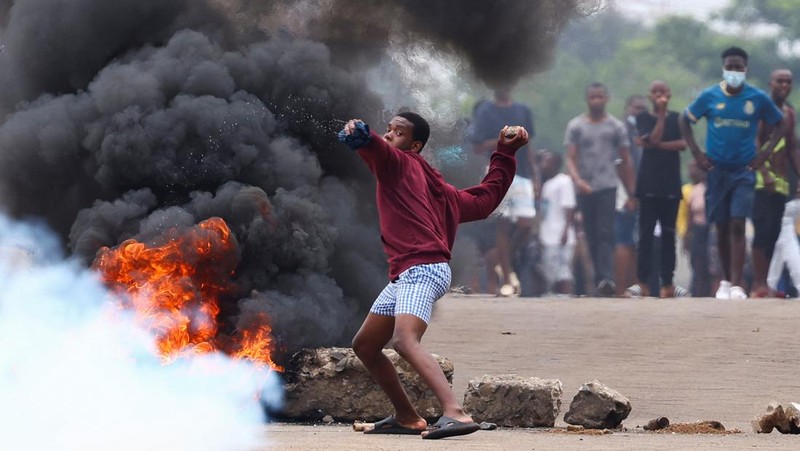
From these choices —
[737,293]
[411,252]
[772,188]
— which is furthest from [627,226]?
[411,252]

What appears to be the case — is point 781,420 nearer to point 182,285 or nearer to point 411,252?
point 411,252

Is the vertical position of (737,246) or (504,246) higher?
(504,246)

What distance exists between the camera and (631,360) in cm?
1353

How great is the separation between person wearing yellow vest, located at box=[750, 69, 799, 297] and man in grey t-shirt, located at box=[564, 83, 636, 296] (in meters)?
2.02

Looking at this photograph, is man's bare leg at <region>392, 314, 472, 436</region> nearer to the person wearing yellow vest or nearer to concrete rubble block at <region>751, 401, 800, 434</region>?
concrete rubble block at <region>751, 401, 800, 434</region>

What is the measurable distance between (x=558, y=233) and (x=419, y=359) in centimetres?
1215

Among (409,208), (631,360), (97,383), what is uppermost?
(631,360)

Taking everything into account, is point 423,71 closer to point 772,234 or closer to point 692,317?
point 692,317

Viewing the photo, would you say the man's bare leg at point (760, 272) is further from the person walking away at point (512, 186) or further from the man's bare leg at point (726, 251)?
the person walking away at point (512, 186)

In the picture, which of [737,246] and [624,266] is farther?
[624,266]

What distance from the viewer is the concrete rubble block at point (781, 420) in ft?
31.8

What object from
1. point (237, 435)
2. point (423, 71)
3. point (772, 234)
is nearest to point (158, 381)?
point (237, 435)

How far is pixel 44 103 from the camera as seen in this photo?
11.8 metres

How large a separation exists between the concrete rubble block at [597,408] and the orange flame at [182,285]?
2.02 metres
